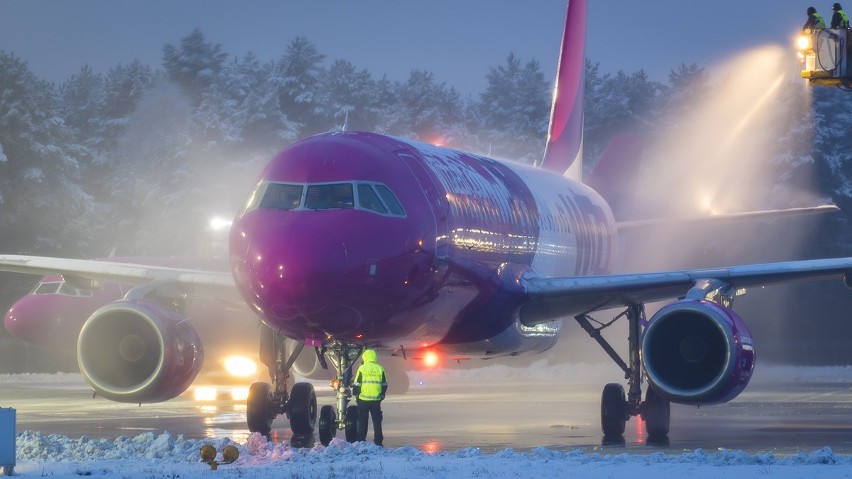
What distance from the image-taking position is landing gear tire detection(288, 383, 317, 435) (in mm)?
20531

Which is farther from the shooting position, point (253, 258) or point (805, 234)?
point (805, 234)

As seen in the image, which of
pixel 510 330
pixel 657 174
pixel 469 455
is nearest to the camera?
pixel 469 455

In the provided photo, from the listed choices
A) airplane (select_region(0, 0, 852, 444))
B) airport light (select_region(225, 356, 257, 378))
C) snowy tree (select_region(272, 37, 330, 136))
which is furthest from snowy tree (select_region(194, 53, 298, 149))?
airplane (select_region(0, 0, 852, 444))

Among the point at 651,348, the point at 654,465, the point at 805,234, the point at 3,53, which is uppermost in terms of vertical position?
the point at 3,53

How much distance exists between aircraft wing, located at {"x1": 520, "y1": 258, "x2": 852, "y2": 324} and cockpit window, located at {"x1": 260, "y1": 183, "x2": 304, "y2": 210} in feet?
16.4

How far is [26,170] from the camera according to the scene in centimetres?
5812

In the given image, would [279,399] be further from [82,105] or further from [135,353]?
[82,105]

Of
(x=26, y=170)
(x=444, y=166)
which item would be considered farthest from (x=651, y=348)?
(x=26, y=170)

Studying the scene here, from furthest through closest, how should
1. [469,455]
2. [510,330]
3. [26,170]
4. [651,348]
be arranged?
[26,170] < [510,330] < [651,348] < [469,455]

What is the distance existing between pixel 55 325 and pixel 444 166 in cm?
1786

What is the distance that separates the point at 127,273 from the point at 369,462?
795cm

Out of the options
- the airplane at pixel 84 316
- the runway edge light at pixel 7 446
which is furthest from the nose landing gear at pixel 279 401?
the airplane at pixel 84 316

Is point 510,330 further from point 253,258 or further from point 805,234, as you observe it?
point 805,234

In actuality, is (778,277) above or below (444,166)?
below
